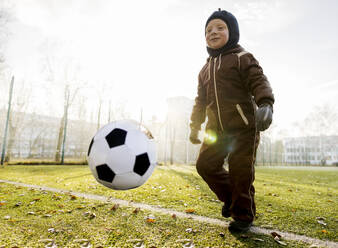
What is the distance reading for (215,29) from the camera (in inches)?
117

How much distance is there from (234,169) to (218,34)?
183 cm

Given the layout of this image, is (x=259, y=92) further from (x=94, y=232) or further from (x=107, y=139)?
(x=94, y=232)

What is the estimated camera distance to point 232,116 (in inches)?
102

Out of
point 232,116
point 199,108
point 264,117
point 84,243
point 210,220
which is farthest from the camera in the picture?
point 199,108

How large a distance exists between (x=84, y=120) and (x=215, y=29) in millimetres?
34304

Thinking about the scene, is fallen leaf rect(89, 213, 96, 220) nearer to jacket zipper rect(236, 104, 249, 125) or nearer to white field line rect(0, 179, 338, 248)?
white field line rect(0, 179, 338, 248)

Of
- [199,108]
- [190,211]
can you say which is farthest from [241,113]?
[190,211]

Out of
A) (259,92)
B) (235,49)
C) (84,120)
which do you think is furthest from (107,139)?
(84,120)

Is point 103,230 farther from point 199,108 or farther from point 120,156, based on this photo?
point 199,108

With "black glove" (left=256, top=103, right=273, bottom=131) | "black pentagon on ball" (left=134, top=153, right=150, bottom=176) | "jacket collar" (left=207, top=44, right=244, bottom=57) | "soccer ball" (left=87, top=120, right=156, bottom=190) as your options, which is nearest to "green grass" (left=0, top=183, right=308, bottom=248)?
"soccer ball" (left=87, top=120, right=156, bottom=190)

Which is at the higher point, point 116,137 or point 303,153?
point 116,137

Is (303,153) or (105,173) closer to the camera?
(105,173)

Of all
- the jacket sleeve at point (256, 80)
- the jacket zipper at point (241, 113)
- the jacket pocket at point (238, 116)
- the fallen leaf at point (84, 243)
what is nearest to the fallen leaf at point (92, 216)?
the fallen leaf at point (84, 243)

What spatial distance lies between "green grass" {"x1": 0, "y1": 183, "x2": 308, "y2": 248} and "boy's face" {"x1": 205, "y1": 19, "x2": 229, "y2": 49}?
2380 mm
